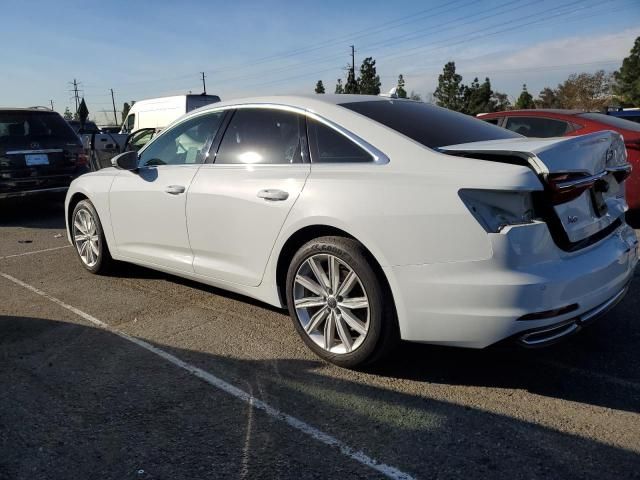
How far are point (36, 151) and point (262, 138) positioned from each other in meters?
6.10

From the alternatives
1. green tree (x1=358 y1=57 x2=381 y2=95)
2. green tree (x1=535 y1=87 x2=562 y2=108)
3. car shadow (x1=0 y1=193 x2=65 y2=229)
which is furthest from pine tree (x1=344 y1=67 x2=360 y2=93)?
car shadow (x1=0 y1=193 x2=65 y2=229)

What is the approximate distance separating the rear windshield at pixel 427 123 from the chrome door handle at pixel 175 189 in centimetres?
139

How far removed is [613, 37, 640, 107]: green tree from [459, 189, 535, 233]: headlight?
4954 centimetres

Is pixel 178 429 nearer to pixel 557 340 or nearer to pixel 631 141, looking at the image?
pixel 557 340

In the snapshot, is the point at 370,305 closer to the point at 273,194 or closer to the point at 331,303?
the point at 331,303

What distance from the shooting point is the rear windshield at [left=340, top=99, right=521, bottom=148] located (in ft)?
11.0

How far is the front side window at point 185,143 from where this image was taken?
14.2 ft

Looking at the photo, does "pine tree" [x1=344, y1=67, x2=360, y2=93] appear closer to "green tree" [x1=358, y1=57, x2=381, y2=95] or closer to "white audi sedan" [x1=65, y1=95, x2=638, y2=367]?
"green tree" [x1=358, y1=57, x2=381, y2=95]

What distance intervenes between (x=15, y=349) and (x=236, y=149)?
1947 mm

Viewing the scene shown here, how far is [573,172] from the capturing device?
2871 mm

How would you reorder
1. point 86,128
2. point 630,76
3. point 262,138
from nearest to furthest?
point 262,138
point 86,128
point 630,76

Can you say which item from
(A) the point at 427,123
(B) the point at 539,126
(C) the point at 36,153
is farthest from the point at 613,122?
(C) the point at 36,153

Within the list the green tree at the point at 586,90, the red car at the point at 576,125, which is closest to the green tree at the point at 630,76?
the green tree at the point at 586,90

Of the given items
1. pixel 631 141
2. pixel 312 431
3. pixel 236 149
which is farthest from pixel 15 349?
pixel 631 141
